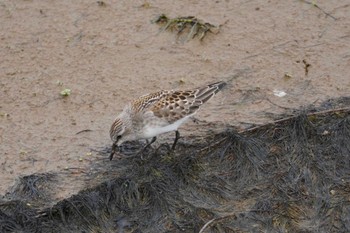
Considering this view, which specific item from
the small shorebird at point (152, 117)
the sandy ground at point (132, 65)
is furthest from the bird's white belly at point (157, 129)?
the sandy ground at point (132, 65)

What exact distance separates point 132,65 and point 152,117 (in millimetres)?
1936

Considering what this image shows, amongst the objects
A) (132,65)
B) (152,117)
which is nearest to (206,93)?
(152,117)

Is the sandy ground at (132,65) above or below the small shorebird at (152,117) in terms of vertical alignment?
below

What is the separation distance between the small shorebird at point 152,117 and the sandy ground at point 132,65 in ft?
2.00

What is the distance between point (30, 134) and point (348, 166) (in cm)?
360

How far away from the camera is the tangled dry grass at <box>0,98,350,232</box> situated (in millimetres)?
7707

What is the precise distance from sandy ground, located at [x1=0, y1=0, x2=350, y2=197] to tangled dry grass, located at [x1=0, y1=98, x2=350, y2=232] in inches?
17.8

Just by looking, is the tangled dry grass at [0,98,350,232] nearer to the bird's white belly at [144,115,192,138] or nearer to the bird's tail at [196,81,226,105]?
the bird's white belly at [144,115,192,138]

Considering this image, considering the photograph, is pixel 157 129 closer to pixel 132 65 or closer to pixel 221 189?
pixel 221 189

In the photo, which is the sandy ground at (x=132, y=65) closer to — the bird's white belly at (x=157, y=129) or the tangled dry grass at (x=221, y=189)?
the tangled dry grass at (x=221, y=189)

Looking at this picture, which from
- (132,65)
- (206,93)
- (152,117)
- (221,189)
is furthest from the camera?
(132,65)

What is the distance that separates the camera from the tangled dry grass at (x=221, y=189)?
303 inches

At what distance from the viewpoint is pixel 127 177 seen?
8133 mm

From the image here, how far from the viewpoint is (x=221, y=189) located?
8.17 m
